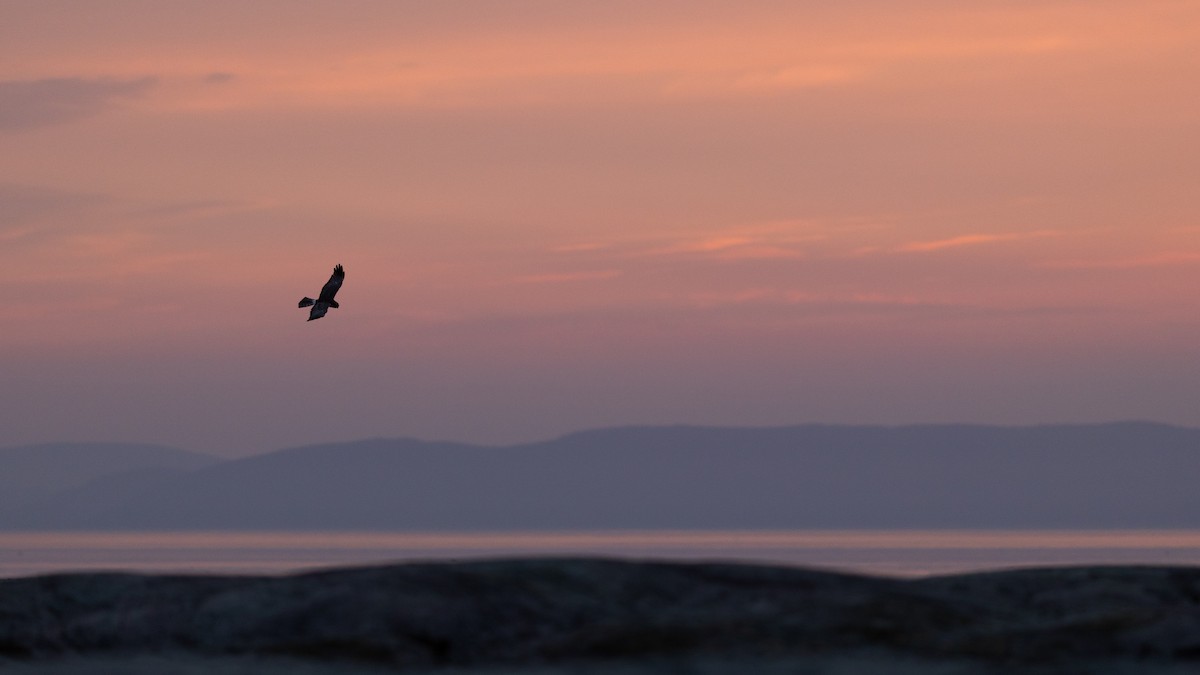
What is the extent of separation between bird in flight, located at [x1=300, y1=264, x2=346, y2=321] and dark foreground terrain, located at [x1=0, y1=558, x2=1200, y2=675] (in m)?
11.7

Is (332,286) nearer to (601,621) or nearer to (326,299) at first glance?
(326,299)

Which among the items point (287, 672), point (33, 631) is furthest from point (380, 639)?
point (33, 631)

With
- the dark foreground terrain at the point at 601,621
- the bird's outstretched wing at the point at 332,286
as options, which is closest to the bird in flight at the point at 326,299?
the bird's outstretched wing at the point at 332,286

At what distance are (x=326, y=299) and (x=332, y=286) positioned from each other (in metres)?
1.17

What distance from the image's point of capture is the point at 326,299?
181 ft

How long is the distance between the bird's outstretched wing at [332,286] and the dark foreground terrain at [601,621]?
13.4 meters

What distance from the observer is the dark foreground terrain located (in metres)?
35.9

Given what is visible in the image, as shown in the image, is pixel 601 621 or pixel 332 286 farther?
pixel 332 286

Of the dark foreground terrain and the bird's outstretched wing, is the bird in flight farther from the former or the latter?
the dark foreground terrain

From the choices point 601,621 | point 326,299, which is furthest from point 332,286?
point 601,621

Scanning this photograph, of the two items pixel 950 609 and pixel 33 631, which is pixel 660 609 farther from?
pixel 33 631

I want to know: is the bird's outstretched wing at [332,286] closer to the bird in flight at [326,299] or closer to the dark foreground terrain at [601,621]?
the bird in flight at [326,299]

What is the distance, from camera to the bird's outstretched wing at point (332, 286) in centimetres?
5531

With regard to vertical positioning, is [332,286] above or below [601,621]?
above
